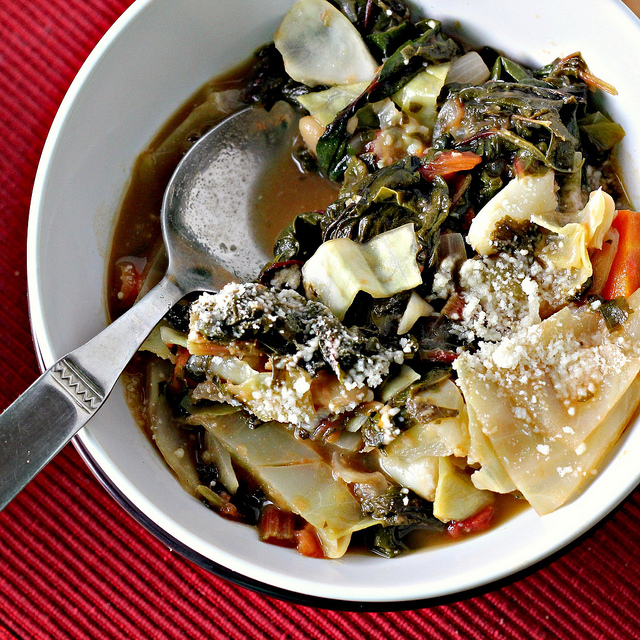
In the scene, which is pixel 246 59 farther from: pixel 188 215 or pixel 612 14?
pixel 612 14

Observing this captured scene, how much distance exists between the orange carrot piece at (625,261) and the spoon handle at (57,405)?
61.5 inches

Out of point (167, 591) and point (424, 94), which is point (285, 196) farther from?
point (167, 591)

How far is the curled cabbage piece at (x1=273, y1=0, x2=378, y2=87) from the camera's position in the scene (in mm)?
2570

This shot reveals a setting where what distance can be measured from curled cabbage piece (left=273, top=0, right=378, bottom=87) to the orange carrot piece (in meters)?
1.05

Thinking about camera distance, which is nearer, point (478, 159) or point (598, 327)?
point (598, 327)

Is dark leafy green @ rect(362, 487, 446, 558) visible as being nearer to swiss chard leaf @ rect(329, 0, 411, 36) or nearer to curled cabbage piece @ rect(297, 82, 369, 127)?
curled cabbage piece @ rect(297, 82, 369, 127)

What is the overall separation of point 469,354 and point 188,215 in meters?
1.15

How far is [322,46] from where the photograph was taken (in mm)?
2584

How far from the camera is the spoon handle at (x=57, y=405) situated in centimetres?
200

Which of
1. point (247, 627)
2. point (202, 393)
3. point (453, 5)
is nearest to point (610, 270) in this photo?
point (453, 5)

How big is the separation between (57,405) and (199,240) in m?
0.82

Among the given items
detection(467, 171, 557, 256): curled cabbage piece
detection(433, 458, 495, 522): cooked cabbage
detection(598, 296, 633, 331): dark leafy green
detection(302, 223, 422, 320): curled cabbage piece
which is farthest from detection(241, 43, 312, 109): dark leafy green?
detection(433, 458, 495, 522): cooked cabbage

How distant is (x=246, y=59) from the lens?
107 inches

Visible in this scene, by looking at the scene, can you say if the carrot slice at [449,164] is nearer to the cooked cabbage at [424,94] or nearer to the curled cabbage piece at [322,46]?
the cooked cabbage at [424,94]
